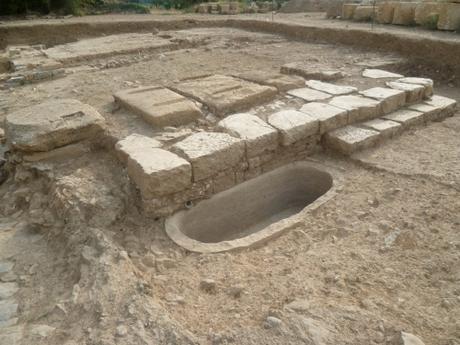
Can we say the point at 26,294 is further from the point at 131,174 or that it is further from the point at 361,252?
the point at 361,252

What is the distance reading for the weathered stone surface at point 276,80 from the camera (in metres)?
4.45

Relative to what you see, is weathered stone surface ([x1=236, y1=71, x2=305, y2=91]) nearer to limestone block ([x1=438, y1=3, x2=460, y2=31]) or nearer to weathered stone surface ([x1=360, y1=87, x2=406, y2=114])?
weathered stone surface ([x1=360, y1=87, x2=406, y2=114])

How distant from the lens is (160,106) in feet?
12.5

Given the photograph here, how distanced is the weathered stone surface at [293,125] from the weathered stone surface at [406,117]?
107 cm

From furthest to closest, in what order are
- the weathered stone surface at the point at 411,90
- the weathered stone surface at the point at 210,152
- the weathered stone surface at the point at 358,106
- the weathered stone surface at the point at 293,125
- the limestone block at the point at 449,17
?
the limestone block at the point at 449,17
the weathered stone surface at the point at 411,90
the weathered stone surface at the point at 358,106
the weathered stone surface at the point at 293,125
the weathered stone surface at the point at 210,152

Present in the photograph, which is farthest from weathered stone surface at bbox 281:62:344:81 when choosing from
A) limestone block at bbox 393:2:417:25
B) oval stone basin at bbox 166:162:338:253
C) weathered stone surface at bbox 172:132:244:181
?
limestone block at bbox 393:2:417:25

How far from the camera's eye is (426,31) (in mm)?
7211

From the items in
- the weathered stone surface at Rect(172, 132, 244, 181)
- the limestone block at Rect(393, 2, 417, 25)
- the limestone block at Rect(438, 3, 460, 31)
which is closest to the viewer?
the weathered stone surface at Rect(172, 132, 244, 181)

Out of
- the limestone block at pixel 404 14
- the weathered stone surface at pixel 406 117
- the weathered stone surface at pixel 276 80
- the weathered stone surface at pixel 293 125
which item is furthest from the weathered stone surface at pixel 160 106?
the limestone block at pixel 404 14

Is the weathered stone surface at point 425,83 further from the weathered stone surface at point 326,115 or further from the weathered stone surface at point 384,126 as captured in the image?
the weathered stone surface at point 326,115

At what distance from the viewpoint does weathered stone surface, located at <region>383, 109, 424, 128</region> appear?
13.8 feet

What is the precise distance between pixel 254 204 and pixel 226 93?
1.29 meters

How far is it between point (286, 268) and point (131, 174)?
57.5 inches

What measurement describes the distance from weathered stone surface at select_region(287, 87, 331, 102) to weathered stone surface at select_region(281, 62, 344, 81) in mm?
689
